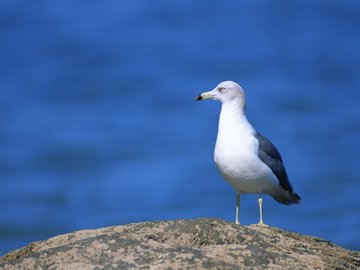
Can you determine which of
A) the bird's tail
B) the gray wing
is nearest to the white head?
the gray wing

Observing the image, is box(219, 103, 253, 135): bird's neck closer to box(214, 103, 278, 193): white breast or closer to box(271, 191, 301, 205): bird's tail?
box(214, 103, 278, 193): white breast

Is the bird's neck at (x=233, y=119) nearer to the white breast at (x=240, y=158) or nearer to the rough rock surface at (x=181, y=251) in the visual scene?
the white breast at (x=240, y=158)

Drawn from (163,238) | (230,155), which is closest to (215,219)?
(163,238)

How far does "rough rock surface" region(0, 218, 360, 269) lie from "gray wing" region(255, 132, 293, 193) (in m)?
3.07

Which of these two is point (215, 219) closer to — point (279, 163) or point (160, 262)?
point (160, 262)

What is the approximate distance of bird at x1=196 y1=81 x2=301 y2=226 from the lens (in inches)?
364

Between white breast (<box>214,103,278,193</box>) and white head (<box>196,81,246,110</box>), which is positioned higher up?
white head (<box>196,81,246,110</box>)

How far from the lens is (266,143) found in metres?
9.73

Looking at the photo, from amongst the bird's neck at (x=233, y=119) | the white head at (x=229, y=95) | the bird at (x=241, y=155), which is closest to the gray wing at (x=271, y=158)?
the bird at (x=241, y=155)

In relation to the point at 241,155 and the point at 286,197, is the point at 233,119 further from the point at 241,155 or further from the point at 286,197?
the point at 286,197

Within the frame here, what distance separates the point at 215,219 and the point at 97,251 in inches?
50.5

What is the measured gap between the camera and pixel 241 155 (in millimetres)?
9227

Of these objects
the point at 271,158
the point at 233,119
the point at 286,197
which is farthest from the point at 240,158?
the point at 286,197

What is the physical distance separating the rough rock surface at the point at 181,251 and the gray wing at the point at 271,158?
3071mm
